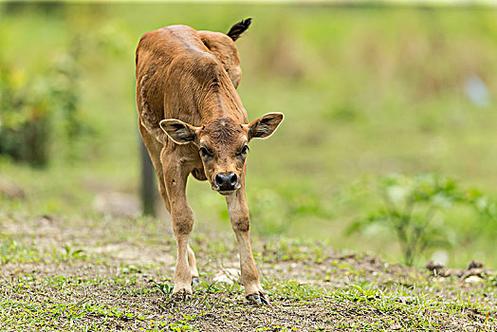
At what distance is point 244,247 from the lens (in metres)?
6.78

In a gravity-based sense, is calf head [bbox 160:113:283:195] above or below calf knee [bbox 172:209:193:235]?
above

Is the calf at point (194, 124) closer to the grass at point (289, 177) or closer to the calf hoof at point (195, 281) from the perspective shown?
the calf hoof at point (195, 281)

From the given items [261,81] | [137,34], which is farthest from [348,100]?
[137,34]

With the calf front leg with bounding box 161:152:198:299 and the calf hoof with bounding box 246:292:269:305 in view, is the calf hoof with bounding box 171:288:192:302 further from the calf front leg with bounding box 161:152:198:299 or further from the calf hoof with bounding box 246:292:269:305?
the calf hoof with bounding box 246:292:269:305

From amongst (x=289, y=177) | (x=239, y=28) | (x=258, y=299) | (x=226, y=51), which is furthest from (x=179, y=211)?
(x=289, y=177)

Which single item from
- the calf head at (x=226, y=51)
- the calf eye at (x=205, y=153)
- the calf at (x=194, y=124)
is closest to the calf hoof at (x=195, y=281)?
the calf at (x=194, y=124)

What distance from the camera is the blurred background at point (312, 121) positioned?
1189 centimetres

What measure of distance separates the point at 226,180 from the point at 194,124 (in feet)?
2.69

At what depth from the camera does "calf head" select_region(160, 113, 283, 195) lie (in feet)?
20.3

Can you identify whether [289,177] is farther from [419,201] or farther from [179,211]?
[179,211]

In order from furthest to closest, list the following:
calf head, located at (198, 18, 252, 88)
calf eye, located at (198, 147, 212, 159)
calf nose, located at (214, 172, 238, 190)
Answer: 1. calf head, located at (198, 18, 252, 88)
2. calf eye, located at (198, 147, 212, 159)
3. calf nose, located at (214, 172, 238, 190)

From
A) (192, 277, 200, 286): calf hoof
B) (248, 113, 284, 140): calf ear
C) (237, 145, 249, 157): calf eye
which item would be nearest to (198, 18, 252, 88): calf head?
(248, 113, 284, 140): calf ear

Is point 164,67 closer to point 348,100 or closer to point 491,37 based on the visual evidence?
point 348,100

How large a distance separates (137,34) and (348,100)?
24.5ft
